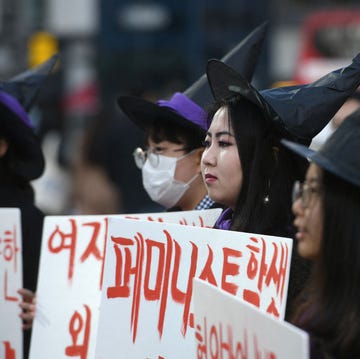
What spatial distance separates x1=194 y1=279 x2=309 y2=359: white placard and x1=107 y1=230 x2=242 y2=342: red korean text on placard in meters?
0.36

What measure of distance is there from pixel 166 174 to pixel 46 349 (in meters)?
0.91

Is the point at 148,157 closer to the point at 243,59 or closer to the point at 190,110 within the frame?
the point at 190,110

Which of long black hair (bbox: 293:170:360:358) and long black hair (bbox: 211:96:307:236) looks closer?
long black hair (bbox: 293:170:360:358)

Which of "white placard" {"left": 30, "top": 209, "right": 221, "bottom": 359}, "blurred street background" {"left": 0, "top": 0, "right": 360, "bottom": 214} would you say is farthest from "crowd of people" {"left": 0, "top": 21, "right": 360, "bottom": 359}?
"blurred street background" {"left": 0, "top": 0, "right": 360, "bottom": 214}

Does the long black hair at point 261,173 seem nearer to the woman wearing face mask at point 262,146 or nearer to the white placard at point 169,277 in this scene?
the woman wearing face mask at point 262,146

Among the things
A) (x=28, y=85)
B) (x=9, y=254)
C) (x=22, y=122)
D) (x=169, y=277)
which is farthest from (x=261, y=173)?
(x=28, y=85)

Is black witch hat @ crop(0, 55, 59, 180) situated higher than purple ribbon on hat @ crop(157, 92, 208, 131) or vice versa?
purple ribbon on hat @ crop(157, 92, 208, 131)

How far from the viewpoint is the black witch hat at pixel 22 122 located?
5754 mm

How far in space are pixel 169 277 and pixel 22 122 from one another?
1.87 meters

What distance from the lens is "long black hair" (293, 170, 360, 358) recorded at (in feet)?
10.3

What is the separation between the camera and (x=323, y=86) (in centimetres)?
437

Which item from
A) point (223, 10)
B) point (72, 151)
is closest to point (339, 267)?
point (72, 151)

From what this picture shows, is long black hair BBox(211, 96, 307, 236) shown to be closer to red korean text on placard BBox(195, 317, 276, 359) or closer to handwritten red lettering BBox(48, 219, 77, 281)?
red korean text on placard BBox(195, 317, 276, 359)

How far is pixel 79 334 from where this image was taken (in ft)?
16.6
